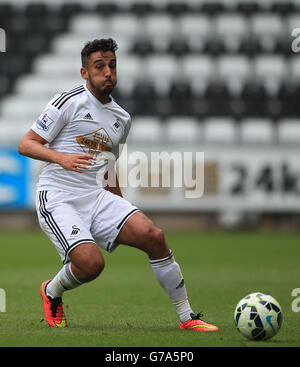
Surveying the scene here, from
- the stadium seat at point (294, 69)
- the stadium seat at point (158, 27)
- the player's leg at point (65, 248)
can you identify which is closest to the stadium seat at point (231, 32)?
the stadium seat at point (158, 27)

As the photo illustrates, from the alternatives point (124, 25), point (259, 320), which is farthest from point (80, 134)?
point (124, 25)

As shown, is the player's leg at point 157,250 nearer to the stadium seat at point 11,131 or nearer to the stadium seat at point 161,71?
the stadium seat at point 11,131

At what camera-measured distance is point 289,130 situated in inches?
904

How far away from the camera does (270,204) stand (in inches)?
822

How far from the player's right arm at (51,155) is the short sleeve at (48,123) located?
0.14ft

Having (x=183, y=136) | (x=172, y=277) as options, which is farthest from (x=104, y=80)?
(x=183, y=136)

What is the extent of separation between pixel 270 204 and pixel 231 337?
51.4ft

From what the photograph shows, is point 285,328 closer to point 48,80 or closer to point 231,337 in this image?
point 231,337

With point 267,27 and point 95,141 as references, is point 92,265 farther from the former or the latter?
point 267,27

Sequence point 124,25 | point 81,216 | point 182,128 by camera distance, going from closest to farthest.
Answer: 1. point 81,216
2. point 182,128
3. point 124,25

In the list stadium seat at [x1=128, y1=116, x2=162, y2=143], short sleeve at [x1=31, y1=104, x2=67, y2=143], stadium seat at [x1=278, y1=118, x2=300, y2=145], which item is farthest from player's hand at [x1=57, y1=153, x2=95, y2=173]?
stadium seat at [x1=278, y1=118, x2=300, y2=145]

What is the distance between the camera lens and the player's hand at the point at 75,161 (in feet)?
18.5

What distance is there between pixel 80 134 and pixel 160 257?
1158mm
